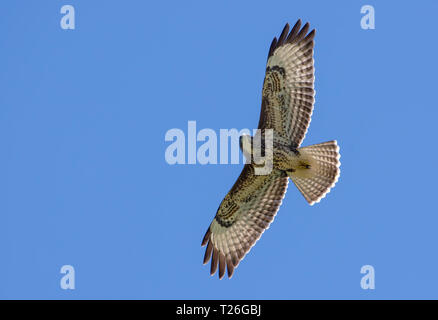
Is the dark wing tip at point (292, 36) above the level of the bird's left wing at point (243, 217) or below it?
above

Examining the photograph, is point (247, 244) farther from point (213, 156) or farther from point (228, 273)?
point (213, 156)

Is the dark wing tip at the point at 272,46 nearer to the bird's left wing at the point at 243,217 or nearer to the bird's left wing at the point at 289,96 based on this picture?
the bird's left wing at the point at 289,96

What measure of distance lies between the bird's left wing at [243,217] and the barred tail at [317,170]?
0.40 meters

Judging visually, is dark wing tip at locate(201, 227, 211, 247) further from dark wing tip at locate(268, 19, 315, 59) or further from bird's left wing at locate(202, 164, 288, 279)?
dark wing tip at locate(268, 19, 315, 59)

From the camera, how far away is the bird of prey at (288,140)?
10805 mm

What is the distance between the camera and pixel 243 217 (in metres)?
11.6

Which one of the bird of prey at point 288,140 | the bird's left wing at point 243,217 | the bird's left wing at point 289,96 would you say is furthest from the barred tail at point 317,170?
the bird's left wing at point 243,217

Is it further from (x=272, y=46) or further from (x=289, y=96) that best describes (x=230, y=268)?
(x=272, y=46)

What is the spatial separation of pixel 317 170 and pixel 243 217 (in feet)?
4.74

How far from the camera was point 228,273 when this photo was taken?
1136 cm

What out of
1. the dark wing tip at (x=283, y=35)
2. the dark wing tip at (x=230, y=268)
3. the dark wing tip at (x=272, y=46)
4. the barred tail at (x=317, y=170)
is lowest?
the dark wing tip at (x=230, y=268)

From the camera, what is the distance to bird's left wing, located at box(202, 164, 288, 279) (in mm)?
11344

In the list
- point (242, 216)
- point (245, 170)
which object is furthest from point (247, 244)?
point (245, 170)
